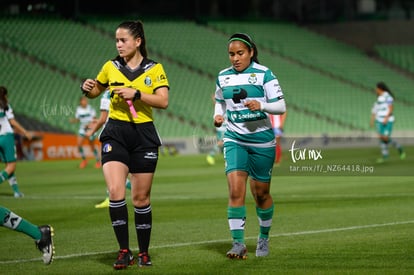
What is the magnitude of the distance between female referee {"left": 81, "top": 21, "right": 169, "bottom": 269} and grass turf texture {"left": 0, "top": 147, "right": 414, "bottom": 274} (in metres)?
0.47

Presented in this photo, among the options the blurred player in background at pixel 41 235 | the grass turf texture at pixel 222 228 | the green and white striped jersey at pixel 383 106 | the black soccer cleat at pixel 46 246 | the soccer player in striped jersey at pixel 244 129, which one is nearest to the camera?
the blurred player in background at pixel 41 235

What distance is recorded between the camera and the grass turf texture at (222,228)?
10.2 m

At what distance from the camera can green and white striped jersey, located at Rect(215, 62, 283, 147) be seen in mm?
10680

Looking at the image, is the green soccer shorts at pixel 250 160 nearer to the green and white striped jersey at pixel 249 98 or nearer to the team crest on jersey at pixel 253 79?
the green and white striped jersey at pixel 249 98

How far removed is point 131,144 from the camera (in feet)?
33.3

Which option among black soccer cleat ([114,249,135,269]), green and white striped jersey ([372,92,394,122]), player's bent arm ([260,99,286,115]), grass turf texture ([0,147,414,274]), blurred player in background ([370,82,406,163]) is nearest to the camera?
black soccer cleat ([114,249,135,269])

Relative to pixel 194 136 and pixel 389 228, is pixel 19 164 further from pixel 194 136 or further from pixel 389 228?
pixel 389 228

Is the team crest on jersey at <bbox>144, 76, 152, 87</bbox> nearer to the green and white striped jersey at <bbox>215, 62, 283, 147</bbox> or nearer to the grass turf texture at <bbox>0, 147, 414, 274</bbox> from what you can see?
the green and white striped jersey at <bbox>215, 62, 283, 147</bbox>

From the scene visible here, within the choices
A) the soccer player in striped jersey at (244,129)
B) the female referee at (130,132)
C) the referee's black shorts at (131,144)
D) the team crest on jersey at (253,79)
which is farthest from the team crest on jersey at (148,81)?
the team crest on jersey at (253,79)

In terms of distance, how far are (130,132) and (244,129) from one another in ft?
4.43

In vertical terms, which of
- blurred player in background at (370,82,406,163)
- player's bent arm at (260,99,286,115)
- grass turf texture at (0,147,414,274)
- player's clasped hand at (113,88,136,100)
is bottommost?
blurred player in background at (370,82,406,163)

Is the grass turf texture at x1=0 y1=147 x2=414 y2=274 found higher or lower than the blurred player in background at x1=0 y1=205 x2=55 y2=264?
lower

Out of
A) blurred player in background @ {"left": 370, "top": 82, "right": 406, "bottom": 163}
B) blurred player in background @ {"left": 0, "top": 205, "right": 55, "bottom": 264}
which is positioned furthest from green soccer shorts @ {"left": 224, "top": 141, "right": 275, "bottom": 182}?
blurred player in background @ {"left": 370, "top": 82, "right": 406, "bottom": 163}

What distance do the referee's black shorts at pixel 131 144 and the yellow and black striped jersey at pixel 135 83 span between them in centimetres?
8
